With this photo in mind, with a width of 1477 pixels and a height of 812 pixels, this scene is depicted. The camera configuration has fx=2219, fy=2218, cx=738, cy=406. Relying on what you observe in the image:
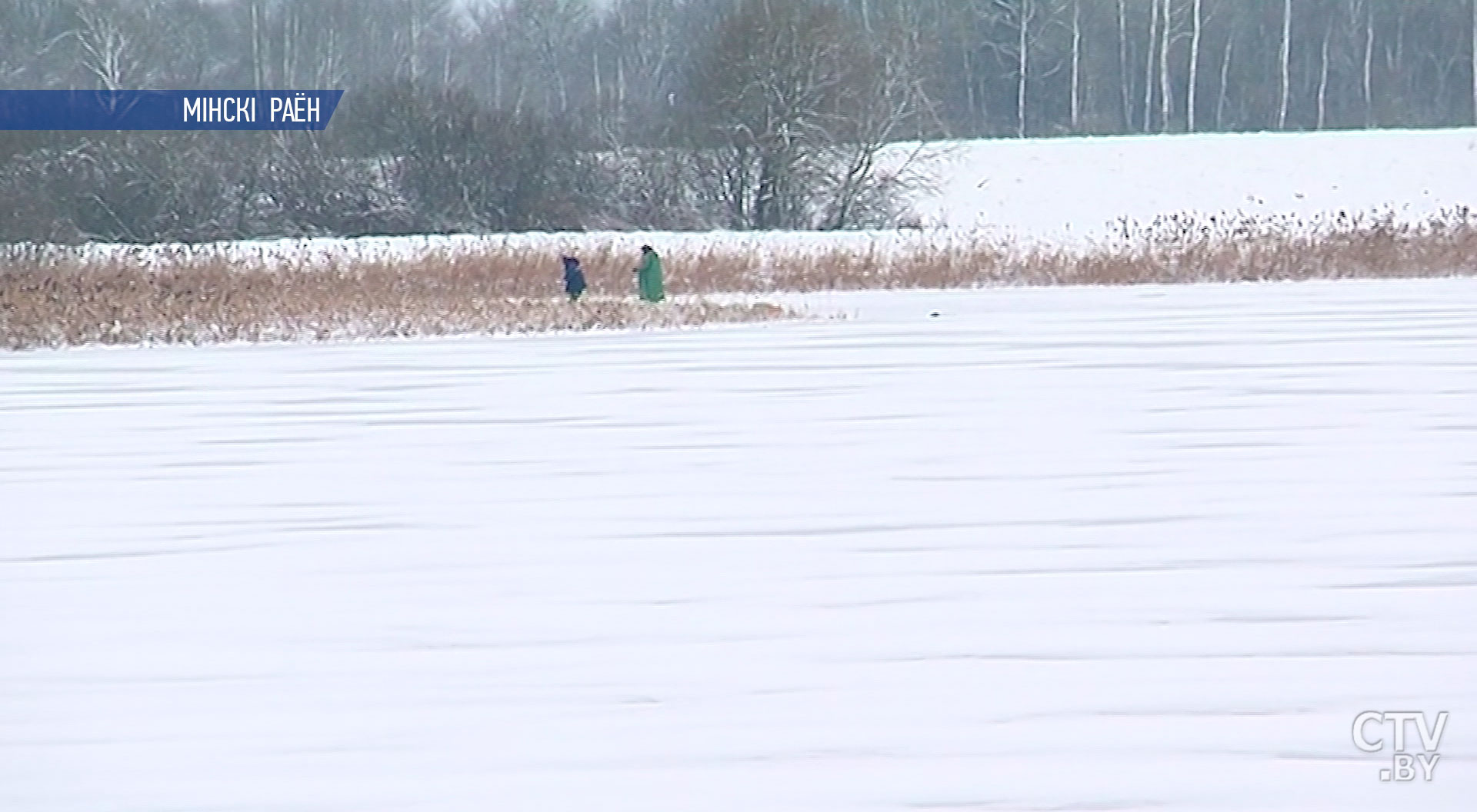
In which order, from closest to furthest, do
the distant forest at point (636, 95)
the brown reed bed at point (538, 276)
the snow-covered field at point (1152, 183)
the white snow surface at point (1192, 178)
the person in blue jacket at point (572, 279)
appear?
the brown reed bed at point (538, 276)
the person in blue jacket at point (572, 279)
the snow-covered field at point (1152, 183)
the distant forest at point (636, 95)
the white snow surface at point (1192, 178)

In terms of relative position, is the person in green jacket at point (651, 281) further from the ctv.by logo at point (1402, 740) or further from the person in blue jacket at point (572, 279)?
the ctv.by logo at point (1402, 740)

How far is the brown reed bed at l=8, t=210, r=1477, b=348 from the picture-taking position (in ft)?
52.0

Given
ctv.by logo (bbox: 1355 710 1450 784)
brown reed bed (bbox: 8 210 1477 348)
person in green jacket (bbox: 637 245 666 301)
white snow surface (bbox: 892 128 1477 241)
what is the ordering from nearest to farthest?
ctv.by logo (bbox: 1355 710 1450 784) < brown reed bed (bbox: 8 210 1477 348) < person in green jacket (bbox: 637 245 666 301) < white snow surface (bbox: 892 128 1477 241)

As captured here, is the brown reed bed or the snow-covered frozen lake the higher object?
the brown reed bed

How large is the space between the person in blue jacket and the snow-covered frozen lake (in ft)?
20.0

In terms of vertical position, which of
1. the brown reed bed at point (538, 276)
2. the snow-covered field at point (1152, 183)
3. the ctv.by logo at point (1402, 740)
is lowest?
the ctv.by logo at point (1402, 740)

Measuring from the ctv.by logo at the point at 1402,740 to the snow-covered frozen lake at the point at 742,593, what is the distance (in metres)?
0.04

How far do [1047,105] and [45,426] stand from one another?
126 feet

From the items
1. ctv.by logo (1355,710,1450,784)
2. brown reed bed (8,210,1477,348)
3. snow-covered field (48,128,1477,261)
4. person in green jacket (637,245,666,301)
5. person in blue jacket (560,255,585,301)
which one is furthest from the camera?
snow-covered field (48,128,1477,261)

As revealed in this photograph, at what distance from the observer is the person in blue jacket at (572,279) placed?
58.2 ft

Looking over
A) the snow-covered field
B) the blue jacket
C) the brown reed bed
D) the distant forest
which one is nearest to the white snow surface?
the snow-covered field

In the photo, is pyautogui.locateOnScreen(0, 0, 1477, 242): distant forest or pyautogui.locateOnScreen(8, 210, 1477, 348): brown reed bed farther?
pyautogui.locateOnScreen(0, 0, 1477, 242): distant forest

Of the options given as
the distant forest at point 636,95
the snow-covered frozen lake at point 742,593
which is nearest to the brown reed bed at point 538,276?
the snow-covered frozen lake at point 742,593

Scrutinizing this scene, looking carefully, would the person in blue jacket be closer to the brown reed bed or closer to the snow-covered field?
the brown reed bed
